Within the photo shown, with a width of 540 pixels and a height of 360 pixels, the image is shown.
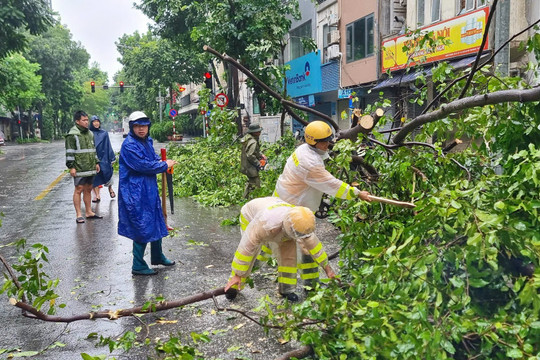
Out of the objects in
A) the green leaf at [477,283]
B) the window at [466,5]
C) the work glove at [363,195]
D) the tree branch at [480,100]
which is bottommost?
the green leaf at [477,283]

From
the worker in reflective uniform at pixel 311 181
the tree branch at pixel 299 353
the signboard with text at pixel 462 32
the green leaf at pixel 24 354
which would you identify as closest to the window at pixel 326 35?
the signboard with text at pixel 462 32

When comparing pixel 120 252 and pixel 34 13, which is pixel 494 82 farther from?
pixel 34 13

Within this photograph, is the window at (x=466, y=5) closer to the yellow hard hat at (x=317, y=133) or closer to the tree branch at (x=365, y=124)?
the tree branch at (x=365, y=124)

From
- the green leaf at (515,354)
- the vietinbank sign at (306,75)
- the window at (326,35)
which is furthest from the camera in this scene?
the vietinbank sign at (306,75)

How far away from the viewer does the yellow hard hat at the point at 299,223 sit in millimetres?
4082

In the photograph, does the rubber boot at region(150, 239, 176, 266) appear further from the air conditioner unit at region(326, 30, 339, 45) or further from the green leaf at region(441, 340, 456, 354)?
the air conditioner unit at region(326, 30, 339, 45)

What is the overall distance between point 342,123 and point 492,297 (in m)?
20.8

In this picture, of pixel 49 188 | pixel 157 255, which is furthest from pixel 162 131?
pixel 157 255

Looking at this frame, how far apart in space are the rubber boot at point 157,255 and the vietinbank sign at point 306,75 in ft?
65.1

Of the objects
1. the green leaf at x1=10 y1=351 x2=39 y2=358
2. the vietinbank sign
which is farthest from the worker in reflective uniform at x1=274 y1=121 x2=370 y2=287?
the vietinbank sign

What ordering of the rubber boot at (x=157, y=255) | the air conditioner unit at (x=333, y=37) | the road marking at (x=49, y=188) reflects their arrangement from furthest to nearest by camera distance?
the air conditioner unit at (x=333, y=37) → the road marking at (x=49, y=188) → the rubber boot at (x=157, y=255)

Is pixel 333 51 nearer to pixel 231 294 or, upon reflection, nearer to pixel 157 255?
pixel 157 255

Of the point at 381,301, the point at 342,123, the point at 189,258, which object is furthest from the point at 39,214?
the point at 342,123

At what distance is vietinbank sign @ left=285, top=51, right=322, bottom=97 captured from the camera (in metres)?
25.2
